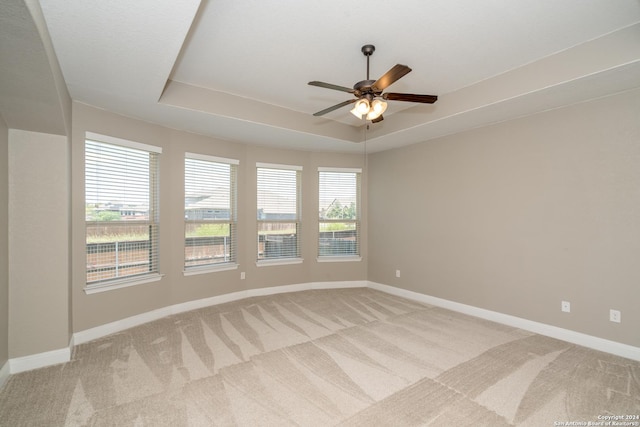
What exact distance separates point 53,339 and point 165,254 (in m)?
1.50

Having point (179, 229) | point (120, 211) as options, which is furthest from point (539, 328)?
point (120, 211)

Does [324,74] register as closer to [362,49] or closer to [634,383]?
[362,49]

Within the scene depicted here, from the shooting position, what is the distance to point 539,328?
3.55 meters

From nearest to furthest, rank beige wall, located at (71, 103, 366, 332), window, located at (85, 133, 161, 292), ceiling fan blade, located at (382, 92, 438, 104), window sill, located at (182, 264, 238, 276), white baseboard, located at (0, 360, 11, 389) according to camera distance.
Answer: white baseboard, located at (0, 360, 11, 389) < ceiling fan blade, located at (382, 92, 438, 104) < beige wall, located at (71, 103, 366, 332) < window, located at (85, 133, 161, 292) < window sill, located at (182, 264, 238, 276)

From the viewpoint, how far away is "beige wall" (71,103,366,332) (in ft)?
10.7

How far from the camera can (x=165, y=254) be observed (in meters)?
4.13

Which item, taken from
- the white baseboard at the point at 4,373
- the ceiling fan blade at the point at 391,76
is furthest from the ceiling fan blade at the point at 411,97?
the white baseboard at the point at 4,373

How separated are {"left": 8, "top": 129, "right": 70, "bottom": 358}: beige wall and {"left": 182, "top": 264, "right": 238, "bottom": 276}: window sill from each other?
160 cm

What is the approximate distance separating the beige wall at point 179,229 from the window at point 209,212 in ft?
0.38

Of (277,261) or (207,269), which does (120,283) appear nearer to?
(207,269)

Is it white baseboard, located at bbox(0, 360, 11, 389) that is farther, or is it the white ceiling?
white baseboard, located at bbox(0, 360, 11, 389)

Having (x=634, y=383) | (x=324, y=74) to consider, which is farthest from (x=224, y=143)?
(x=634, y=383)

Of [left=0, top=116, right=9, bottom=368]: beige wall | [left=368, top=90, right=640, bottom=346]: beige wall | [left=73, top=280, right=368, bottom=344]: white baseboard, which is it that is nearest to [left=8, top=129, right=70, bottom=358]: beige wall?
[left=0, top=116, right=9, bottom=368]: beige wall

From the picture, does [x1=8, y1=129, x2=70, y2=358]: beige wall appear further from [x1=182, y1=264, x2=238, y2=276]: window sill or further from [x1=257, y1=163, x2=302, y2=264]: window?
[x1=257, y1=163, x2=302, y2=264]: window
